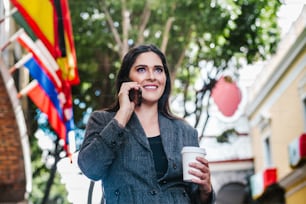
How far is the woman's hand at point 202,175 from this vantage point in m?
0.84

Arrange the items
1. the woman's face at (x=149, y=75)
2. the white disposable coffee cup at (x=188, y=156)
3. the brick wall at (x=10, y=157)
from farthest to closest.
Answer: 1. the brick wall at (x=10, y=157)
2. the woman's face at (x=149, y=75)
3. the white disposable coffee cup at (x=188, y=156)

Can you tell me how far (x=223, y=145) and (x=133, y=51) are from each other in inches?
35.6

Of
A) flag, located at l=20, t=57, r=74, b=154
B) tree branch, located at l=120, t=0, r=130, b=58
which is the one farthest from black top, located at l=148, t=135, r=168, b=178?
tree branch, located at l=120, t=0, r=130, b=58

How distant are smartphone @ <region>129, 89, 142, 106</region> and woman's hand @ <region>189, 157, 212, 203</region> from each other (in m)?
0.15

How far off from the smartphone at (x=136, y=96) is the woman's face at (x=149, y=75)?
1cm

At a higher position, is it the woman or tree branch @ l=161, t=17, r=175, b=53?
tree branch @ l=161, t=17, r=175, b=53

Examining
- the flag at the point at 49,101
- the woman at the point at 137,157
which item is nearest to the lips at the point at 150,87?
the woman at the point at 137,157

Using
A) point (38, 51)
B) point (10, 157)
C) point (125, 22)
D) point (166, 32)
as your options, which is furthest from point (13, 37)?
point (166, 32)

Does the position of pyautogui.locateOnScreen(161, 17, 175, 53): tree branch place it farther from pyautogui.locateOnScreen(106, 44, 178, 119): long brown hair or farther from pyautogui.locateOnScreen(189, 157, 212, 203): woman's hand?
pyautogui.locateOnScreen(189, 157, 212, 203): woman's hand

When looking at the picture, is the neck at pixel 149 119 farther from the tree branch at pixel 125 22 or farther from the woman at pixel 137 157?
the tree branch at pixel 125 22

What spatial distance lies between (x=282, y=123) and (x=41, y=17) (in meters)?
0.83

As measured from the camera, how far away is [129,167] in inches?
34.9

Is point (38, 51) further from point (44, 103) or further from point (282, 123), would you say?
point (282, 123)

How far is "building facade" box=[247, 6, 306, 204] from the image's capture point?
1725mm
